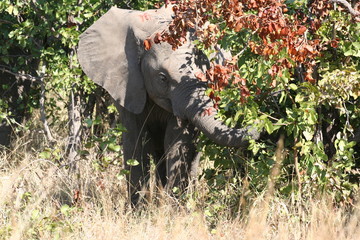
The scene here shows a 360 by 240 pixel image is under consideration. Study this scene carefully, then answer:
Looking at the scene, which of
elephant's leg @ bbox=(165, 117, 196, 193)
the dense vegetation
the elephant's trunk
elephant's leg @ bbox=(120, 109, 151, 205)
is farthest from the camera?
elephant's leg @ bbox=(120, 109, 151, 205)

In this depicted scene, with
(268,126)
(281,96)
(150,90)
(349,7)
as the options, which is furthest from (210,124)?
(349,7)

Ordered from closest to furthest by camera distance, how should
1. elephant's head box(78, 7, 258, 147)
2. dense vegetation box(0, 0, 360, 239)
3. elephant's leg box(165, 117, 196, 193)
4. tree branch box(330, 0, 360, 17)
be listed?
dense vegetation box(0, 0, 360, 239)
tree branch box(330, 0, 360, 17)
elephant's head box(78, 7, 258, 147)
elephant's leg box(165, 117, 196, 193)

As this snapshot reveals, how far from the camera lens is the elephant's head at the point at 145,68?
7.65m

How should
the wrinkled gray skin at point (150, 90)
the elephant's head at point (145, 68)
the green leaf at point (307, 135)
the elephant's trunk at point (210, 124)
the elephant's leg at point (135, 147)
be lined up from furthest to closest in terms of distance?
the elephant's leg at point (135, 147) < the wrinkled gray skin at point (150, 90) < the elephant's head at point (145, 68) < the elephant's trunk at point (210, 124) < the green leaf at point (307, 135)

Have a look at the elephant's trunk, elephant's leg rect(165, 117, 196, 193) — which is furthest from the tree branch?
elephant's leg rect(165, 117, 196, 193)

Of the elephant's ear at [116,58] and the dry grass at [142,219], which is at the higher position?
the elephant's ear at [116,58]

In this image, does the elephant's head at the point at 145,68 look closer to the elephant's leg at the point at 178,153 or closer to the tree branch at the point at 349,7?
the elephant's leg at the point at 178,153

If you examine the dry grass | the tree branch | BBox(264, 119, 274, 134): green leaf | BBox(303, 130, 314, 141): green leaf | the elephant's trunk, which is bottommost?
the dry grass

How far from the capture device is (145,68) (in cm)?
822

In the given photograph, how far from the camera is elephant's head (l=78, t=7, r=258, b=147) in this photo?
7652 mm

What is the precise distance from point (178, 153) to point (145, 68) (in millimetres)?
829

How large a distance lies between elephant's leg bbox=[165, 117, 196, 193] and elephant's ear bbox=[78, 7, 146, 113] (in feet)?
1.26

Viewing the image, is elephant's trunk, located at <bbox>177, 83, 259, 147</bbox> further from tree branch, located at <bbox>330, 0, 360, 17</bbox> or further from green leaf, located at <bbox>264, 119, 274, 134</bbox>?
tree branch, located at <bbox>330, 0, 360, 17</bbox>

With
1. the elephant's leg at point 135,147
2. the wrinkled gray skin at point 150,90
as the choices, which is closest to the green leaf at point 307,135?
the wrinkled gray skin at point 150,90
